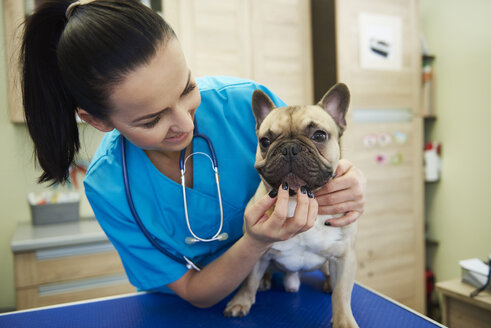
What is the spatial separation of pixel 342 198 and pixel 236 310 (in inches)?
18.1

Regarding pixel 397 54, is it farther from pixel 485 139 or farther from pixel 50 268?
pixel 50 268

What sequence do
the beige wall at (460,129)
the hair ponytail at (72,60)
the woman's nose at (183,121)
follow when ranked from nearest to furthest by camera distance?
1. the hair ponytail at (72,60)
2. the woman's nose at (183,121)
3. the beige wall at (460,129)

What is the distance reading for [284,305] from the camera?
1107 millimetres

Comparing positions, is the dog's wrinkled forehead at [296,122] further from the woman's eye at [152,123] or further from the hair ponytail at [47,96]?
the hair ponytail at [47,96]

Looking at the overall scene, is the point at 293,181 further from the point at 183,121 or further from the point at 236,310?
the point at 236,310

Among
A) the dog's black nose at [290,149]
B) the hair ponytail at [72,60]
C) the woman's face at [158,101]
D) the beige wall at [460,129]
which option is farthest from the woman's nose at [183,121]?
the beige wall at [460,129]

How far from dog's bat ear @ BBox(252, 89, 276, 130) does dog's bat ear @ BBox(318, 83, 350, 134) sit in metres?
0.15

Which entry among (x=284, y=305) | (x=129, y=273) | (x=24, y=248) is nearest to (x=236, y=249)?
(x=284, y=305)

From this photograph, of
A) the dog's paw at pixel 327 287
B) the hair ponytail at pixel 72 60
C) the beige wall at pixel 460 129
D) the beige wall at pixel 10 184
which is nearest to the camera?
the hair ponytail at pixel 72 60

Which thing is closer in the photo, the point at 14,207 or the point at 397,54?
the point at 14,207

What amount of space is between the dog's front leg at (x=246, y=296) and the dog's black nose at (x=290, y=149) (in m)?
0.40

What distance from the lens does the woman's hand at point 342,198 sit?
95 centimetres

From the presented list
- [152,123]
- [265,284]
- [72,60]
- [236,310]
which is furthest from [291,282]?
[72,60]

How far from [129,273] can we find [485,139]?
110 inches
